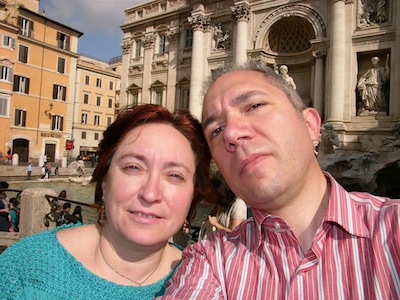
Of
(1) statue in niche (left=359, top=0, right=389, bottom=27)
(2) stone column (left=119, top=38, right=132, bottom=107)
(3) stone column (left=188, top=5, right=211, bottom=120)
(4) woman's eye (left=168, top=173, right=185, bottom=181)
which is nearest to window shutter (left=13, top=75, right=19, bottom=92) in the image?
(2) stone column (left=119, top=38, right=132, bottom=107)

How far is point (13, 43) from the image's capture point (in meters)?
30.2

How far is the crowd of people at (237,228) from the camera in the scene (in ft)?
4.51

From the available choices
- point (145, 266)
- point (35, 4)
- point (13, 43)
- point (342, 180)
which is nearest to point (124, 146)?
point (145, 266)

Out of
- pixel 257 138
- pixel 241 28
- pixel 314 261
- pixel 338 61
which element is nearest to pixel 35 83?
pixel 241 28

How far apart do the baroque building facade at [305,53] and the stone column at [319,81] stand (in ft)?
0.17

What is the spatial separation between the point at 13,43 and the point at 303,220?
3542cm

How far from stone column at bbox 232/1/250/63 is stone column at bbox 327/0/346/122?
489 cm

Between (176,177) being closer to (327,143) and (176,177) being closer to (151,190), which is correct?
(151,190)

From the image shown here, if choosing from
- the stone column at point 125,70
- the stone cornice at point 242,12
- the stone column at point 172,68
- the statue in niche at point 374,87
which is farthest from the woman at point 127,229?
the stone column at point 125,70

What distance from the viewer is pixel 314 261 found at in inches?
54.6

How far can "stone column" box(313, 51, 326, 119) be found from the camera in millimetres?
16625

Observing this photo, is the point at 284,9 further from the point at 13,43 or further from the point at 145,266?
the point at 13,43

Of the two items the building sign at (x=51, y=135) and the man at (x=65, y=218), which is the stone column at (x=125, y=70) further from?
the man at (x=65, y=218)

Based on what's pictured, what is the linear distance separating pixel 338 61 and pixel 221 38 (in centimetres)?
766
